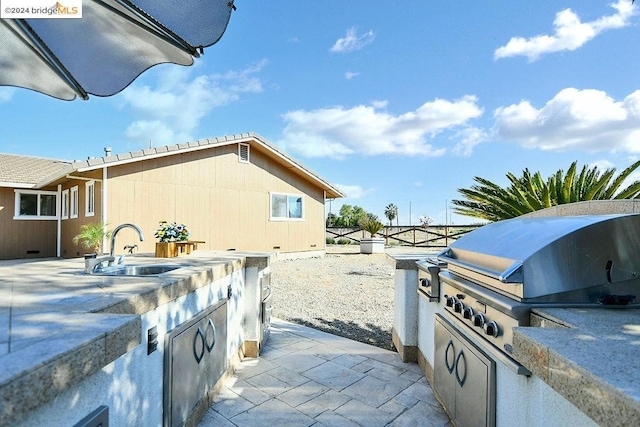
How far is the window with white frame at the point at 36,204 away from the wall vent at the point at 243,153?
716cm

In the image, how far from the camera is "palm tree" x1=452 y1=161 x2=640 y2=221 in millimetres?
4699

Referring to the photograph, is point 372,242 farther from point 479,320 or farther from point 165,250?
point 479,320

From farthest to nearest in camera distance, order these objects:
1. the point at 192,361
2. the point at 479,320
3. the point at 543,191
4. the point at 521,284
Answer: the point at 543,191
the point at 192,361
the point at 479,320
the point at 521,284

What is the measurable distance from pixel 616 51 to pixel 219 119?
13.7 meters

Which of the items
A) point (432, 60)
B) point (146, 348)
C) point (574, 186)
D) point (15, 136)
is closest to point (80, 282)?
point (146, 348)

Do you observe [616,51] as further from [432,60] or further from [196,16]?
[196,16]

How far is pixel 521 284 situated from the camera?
1704 mm

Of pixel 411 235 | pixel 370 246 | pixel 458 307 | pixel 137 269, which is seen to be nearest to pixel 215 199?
pixel 370 246

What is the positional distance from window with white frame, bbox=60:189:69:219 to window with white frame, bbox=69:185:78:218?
0.43 meters

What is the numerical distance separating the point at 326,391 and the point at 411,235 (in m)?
19.2

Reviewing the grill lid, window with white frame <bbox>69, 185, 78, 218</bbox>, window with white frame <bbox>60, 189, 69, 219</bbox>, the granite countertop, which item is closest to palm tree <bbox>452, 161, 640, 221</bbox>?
the grill lid

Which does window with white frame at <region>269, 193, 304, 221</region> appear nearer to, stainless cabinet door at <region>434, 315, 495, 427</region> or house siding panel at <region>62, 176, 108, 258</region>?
house siding panel at <region>62, 176, 108, 258</region>

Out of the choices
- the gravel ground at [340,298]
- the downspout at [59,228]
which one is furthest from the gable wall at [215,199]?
the downspout at [59,228]

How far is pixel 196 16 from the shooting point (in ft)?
8.00
